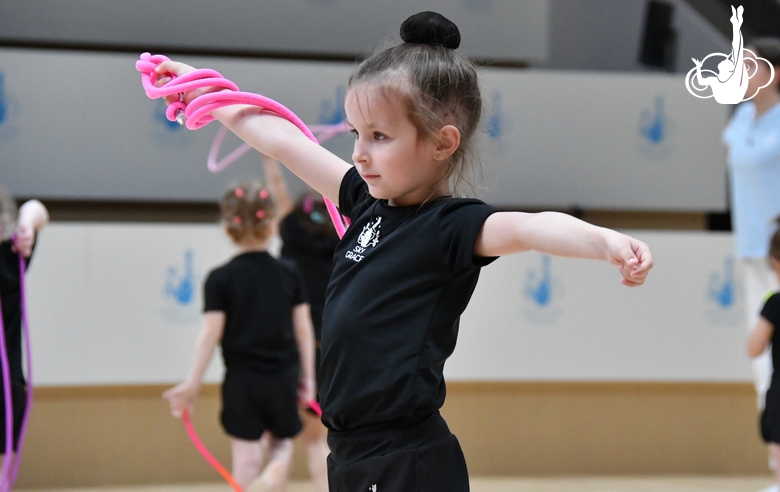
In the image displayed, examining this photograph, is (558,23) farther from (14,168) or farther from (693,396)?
(14,168)

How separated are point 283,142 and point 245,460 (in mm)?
1551

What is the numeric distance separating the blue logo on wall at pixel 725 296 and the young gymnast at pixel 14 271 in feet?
8.19

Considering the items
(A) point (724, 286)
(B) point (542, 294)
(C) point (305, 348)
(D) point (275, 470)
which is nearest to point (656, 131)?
(A) point (724, 286)

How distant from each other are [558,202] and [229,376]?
183 centimetres

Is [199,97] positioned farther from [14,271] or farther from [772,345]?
[772,345]

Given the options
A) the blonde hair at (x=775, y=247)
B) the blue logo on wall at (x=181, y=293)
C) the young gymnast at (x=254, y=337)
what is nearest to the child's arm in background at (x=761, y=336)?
the blonde hair at (x=775, y=247)

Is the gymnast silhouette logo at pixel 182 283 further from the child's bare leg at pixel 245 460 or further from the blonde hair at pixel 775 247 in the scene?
the blonde hair at pixel 775 247

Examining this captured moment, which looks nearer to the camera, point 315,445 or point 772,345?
point 772,345

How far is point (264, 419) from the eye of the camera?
2.59m

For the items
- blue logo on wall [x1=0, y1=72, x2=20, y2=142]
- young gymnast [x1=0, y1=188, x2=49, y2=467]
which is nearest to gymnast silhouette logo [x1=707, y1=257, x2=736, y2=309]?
young gymnast [x1=0, y1=188, x2=49, y2=467]

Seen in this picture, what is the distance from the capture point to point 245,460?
257 centimetres

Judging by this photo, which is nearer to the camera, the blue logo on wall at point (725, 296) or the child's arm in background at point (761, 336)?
the child's arm in background at point (761, 336)

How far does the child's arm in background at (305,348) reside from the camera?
8.65 ft

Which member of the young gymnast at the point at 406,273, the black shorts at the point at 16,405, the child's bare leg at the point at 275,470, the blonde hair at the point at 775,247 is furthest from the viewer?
the blonde hair at the point at 775,247
